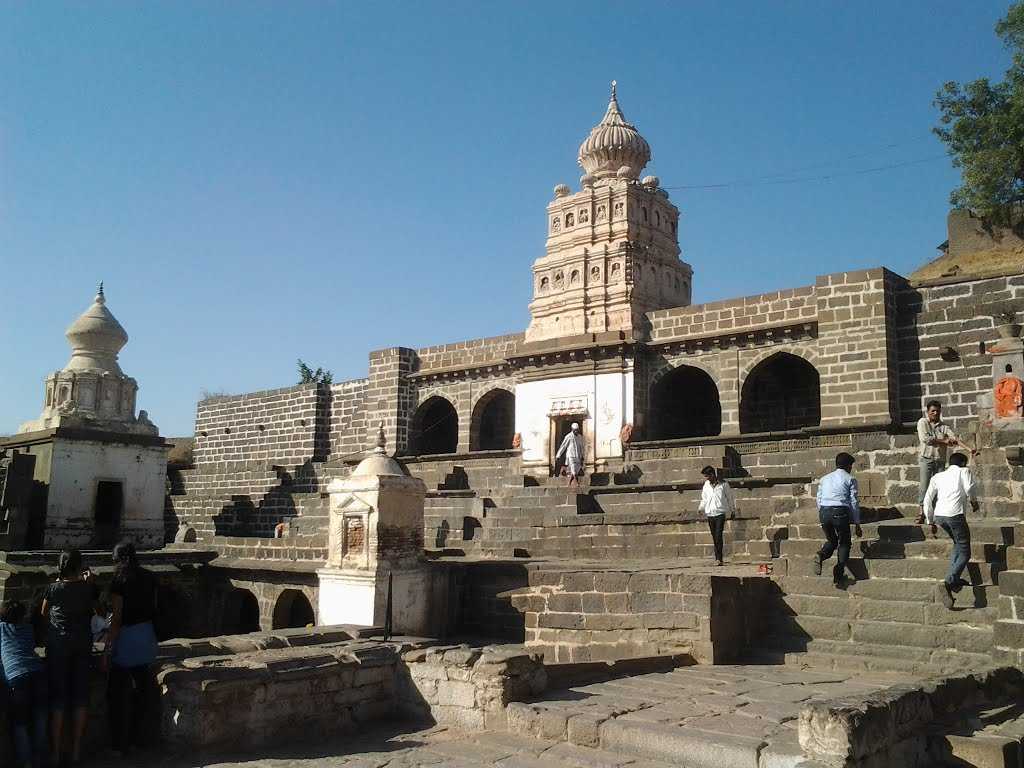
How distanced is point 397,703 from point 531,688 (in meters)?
1.15

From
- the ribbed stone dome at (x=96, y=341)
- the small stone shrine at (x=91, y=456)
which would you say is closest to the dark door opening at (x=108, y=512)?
the small stone shrine at (x=91, y=456)

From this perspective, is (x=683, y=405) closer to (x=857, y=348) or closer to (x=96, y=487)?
(x=857, y=348)

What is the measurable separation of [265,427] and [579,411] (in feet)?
40.4

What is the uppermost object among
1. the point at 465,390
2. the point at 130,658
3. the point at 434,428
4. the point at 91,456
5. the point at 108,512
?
the point at 465,390

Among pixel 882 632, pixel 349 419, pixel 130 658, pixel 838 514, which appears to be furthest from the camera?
pixel 349 419

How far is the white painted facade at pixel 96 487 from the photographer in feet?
56.4

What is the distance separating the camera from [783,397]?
20219 mm

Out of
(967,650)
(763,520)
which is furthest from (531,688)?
(763,520)

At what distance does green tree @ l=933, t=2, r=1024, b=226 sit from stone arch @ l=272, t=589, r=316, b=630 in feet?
67.7

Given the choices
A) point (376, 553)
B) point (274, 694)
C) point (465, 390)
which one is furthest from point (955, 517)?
point (465, 390)

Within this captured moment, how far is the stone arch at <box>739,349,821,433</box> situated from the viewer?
64.9 feet

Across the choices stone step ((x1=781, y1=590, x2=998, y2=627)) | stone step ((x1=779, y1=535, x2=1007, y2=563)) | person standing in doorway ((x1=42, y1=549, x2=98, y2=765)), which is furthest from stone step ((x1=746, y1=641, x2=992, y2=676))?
person standing in doorway ((x1=42, y1=549, x2=98, y2=765))

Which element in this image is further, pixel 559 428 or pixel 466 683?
pixel 559 428

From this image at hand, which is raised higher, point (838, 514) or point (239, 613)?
point (838, 514)
